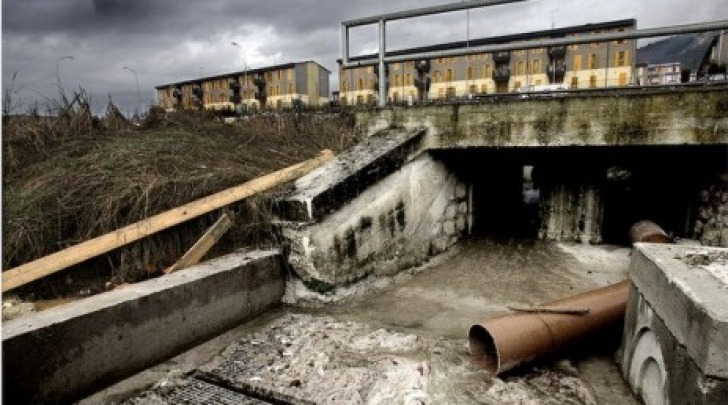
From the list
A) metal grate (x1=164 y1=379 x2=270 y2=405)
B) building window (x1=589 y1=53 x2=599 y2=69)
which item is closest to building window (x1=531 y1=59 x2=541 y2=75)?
building window (x1=589 y1=53 x2=599 y2=69)

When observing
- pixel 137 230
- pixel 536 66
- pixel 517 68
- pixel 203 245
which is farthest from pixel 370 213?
pixel 517 68

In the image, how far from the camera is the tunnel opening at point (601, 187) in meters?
5.60

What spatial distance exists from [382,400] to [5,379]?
191cm

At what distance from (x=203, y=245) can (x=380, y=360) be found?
6.03ft

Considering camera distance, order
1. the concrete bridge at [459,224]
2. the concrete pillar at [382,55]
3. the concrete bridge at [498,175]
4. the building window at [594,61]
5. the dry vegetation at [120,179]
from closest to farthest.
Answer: the concrete bridge at [459,224]
the dry vegetation at [120,179]
the concrete bridge at [498,175]
the concrete pillar at [382,55]
the building window at [594,61]

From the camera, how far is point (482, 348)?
10.1 feet

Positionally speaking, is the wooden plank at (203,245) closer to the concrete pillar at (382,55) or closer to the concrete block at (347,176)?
the concrete block at (347,176)

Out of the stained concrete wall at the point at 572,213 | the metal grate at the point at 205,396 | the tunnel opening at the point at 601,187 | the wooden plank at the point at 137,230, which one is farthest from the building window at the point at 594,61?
the metal grate at the point at 205,396

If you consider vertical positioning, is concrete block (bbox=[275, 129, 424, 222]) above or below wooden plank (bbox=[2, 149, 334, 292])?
above

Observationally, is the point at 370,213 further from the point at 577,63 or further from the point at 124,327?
the point at 577,63

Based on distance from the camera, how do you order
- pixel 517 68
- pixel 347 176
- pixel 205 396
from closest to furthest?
pixel 205 396 → pixel 347 176 → pixel 517 68

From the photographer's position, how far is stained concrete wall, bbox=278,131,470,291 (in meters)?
3.87

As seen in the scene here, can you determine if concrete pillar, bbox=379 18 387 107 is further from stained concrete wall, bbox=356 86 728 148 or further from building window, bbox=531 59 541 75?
building window, bbox=531 59 541 75

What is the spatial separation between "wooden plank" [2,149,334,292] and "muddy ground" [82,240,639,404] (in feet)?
3.37
